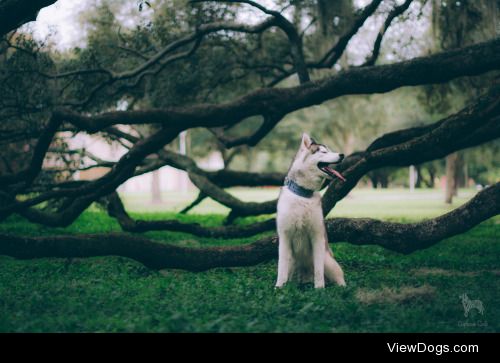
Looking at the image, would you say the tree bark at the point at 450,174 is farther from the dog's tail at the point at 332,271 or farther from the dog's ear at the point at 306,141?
the dog's ear at the point at 306,141

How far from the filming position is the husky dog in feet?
22.0

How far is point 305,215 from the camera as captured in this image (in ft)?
22.5

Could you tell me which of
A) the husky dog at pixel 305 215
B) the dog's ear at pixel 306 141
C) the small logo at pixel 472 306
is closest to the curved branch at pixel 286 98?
the husky dog at pixel 305 215

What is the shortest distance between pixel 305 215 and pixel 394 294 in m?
1.38

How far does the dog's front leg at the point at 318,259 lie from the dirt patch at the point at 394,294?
47cm

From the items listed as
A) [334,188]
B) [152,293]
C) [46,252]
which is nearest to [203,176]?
[334,188]

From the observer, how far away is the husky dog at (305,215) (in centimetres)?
671

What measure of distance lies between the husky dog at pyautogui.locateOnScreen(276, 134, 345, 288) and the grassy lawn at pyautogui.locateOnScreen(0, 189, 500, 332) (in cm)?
30

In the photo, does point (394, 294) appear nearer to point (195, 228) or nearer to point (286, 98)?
point (286, 98)

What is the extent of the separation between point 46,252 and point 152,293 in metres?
2.60

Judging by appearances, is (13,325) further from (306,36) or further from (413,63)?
(306,36)

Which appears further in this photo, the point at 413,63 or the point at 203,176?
the point at 203,176

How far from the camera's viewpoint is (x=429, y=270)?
942 cm

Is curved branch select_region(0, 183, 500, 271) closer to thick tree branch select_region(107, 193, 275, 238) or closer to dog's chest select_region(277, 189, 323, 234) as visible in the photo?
dog's chest select_region(277, 189, 323, 234)
